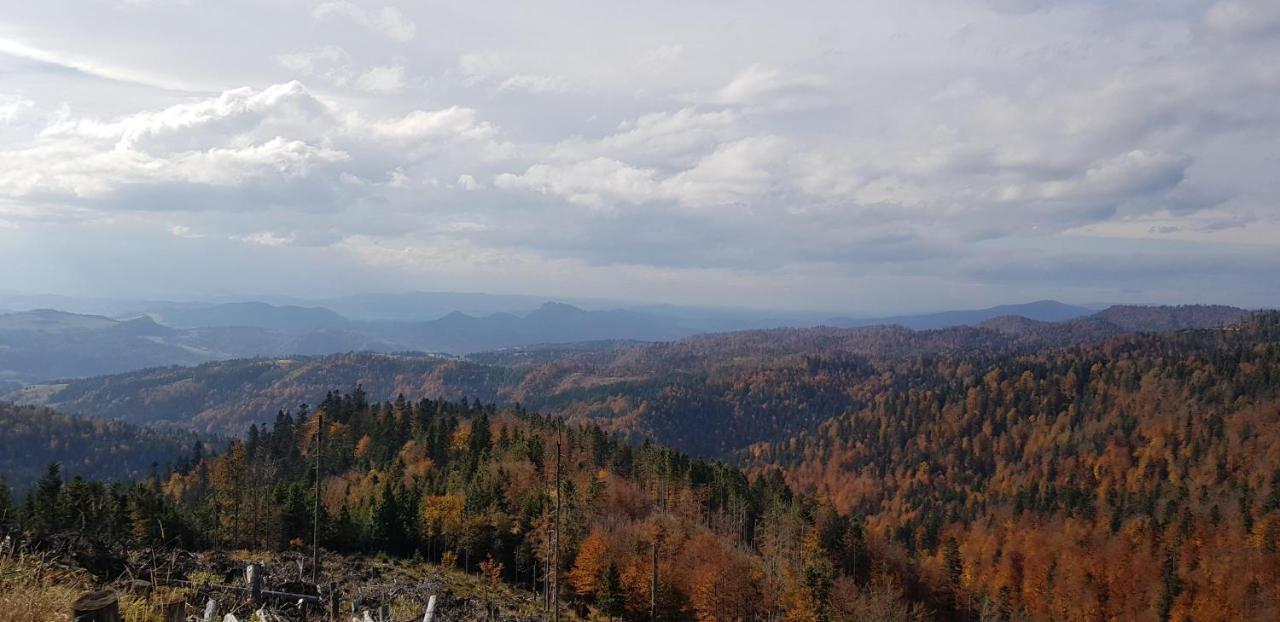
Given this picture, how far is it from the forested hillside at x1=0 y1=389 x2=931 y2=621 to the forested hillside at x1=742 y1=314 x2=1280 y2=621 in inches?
1003

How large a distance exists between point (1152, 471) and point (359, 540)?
167 metres

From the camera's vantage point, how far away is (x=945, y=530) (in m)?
122

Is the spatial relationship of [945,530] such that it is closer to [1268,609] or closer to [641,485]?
[1268,609]

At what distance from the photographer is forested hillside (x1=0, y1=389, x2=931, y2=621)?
4862cm

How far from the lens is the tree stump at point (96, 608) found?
5910 mm

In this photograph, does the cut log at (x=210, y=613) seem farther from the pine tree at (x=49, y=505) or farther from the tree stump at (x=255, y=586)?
the pine tree at (x=49, y=505)

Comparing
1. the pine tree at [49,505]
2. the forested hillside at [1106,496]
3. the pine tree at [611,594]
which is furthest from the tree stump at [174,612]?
the forested hillside at [1106,496]

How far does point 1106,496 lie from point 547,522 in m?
126

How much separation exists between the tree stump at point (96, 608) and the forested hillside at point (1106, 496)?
8887 cm

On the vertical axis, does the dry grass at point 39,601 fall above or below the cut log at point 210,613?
above

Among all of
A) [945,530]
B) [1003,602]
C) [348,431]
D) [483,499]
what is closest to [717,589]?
[483,499]

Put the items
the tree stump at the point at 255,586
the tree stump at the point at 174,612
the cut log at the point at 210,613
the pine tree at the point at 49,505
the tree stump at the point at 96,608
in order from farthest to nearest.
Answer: the pine tree at the point at 49,505 < the tree stump at the point at 255,586 < the cut log at the point at 210,613 < the tree stump at the point at 174,612 < the tree stump at the point at 96,608

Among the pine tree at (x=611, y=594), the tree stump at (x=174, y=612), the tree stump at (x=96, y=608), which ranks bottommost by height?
the pine tree at (x=611, y=594)

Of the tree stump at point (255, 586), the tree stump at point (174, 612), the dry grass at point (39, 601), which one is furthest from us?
the tree stump at point (255, 586)
